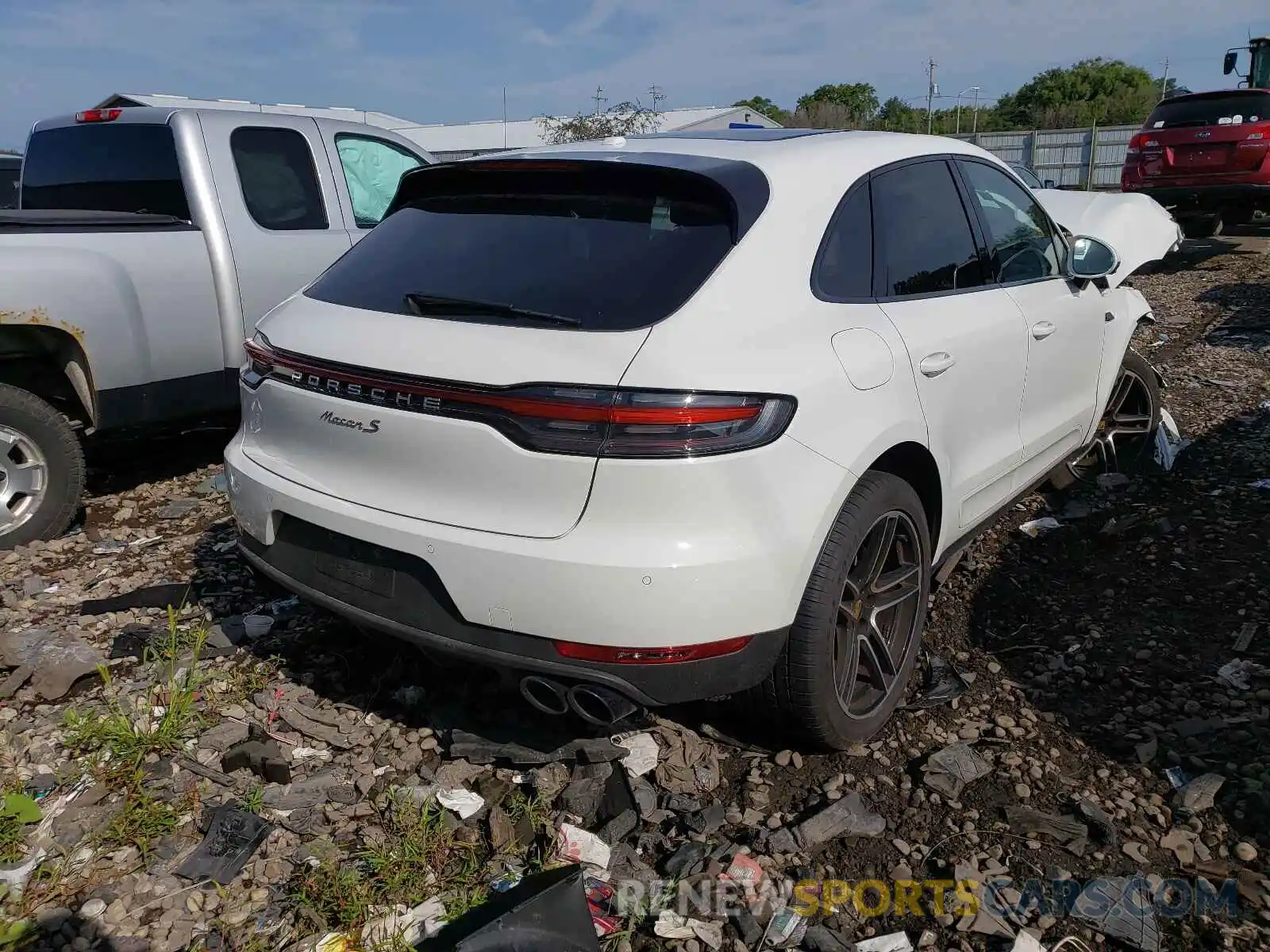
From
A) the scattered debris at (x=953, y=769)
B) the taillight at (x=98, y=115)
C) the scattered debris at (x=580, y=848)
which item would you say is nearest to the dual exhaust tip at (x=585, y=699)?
the scattered debris at (x=580, y=848)

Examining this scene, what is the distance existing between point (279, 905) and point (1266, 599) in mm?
3752

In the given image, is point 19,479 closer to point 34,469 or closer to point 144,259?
point 34,469

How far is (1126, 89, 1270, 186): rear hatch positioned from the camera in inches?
477

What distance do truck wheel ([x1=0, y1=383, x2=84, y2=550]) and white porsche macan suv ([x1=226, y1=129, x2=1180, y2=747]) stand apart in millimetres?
1944

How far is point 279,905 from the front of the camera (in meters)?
2.44

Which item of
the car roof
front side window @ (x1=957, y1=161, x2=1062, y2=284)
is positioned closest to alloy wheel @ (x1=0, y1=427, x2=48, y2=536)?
the car roof

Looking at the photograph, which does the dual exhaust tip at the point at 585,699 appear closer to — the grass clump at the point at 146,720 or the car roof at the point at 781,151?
the grass clump at the point at 146,720

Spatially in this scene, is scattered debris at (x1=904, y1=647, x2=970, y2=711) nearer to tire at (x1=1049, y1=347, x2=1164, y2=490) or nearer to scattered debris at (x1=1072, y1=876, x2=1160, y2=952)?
scattered debris at (x1=1072, y1=876, x2=1160, y2=952)

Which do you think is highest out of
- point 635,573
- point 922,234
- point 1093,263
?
point 922,234

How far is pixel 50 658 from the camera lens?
11.5 ft

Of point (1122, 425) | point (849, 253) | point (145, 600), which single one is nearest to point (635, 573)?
point (849, 253)

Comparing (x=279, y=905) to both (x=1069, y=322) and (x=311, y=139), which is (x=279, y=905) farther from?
(x=311, y=139)

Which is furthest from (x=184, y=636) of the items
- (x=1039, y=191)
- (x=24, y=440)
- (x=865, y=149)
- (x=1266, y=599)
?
(x=1039, y=191)

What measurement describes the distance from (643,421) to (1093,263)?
2.91m
